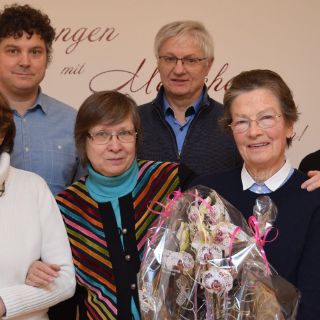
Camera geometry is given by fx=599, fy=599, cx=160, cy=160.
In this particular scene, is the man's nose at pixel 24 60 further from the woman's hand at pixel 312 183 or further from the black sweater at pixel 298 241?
the woman's hand at pixel 312 183

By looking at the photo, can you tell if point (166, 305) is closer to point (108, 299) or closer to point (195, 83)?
point (108, 299)

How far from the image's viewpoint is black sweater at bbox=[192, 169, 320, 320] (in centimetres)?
153

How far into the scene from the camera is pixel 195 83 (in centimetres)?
248

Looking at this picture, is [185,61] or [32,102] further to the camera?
[185,61]

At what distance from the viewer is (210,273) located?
4.36 ft

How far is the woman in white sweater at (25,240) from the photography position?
168cm

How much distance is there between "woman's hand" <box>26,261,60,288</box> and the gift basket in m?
0.34

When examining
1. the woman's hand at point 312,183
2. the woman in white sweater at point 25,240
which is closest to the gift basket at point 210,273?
the woman's hand at point 312,183

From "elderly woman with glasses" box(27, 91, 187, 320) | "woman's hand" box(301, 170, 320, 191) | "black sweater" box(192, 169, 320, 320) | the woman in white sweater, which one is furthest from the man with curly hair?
"woman's hand" box(301, 170, 320, 191)

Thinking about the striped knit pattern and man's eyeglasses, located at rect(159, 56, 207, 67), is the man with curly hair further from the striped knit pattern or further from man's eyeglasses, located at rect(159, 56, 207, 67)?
man's eyeglasses, located at rect(159, 56, 207, 67)

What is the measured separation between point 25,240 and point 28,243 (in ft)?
0.04

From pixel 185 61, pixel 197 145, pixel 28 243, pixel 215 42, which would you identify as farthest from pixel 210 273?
pixel 215 42

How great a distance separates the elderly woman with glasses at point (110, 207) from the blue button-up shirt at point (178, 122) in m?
0.44

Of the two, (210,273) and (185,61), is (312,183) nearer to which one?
(210,273)
